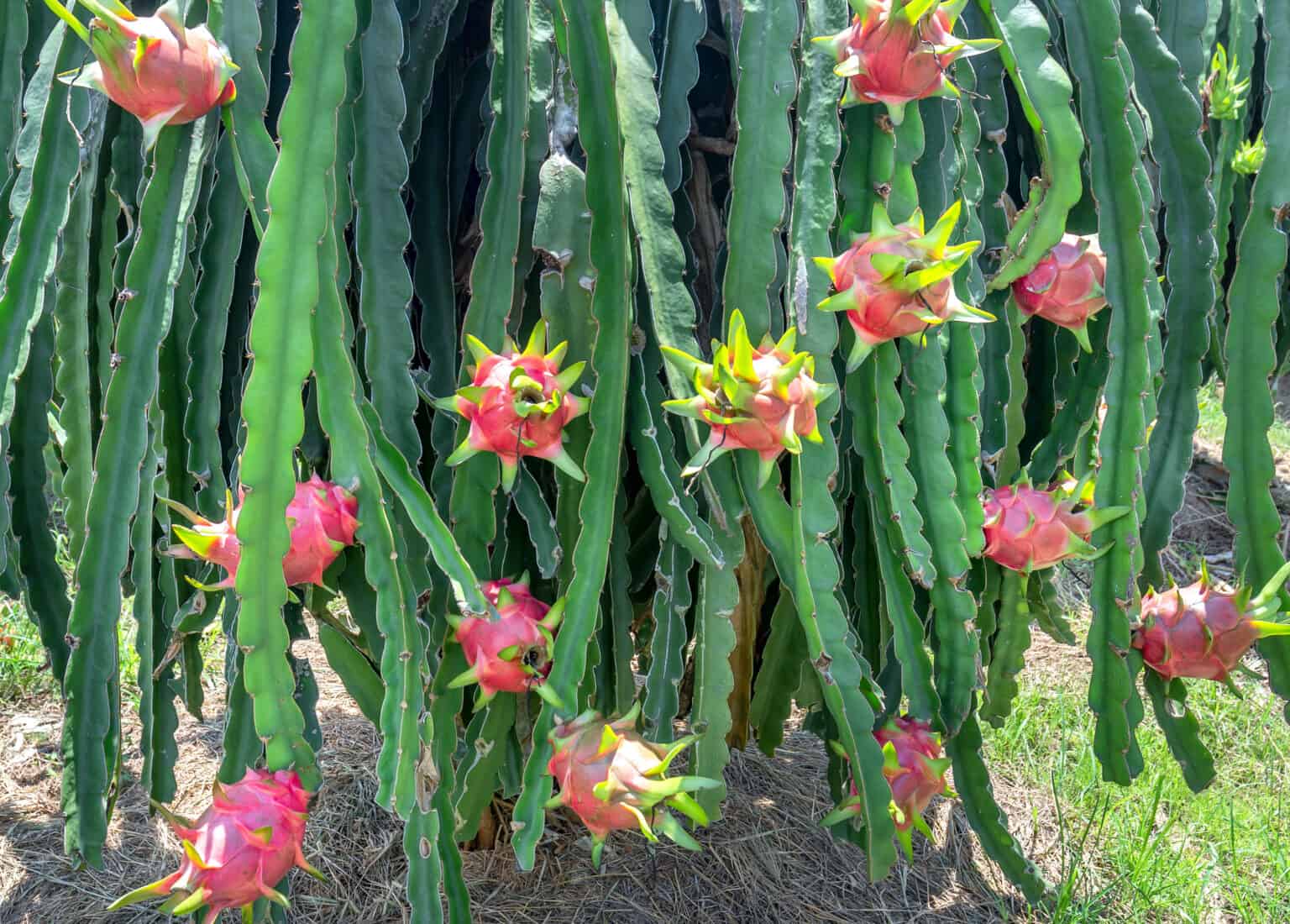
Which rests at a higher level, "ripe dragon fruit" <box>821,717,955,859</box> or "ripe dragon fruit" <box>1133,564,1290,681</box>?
"ripe dragon fruit" <box>1133,564,1290,681</box>

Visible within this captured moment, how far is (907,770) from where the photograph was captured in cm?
99

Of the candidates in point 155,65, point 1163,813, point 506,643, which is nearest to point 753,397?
point 506,643

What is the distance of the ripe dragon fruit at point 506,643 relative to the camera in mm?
896

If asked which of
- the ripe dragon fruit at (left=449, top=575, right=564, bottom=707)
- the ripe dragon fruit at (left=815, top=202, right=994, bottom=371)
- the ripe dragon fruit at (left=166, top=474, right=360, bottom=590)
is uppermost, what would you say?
the ripe dragon fruit at (left=815, top=202, right=994, bottom=371)

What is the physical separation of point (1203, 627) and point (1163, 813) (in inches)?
45.1

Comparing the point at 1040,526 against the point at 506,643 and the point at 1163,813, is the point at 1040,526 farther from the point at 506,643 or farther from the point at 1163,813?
the point at 1163,813

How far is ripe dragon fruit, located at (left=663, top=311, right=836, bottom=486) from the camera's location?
0.81 meters

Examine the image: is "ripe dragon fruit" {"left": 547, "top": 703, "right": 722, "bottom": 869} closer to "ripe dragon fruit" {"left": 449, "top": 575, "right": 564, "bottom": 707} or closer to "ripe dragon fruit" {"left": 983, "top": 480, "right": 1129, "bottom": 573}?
"ripe dragon fruit" {"left": 449, "top": 575, "right": 564, "bottom": 707}

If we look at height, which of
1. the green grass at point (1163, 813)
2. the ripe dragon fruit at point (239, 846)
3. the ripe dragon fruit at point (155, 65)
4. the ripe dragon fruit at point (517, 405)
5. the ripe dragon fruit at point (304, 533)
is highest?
the ripe dragon fruit at point (155, 65)

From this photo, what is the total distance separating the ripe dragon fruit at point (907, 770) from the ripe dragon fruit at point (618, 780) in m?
0.21

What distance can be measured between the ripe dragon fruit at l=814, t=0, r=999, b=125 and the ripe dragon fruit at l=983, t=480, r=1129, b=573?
1.24ft

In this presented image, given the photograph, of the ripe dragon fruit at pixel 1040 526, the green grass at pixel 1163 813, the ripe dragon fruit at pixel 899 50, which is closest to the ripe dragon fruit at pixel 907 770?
the ripe dragon fruit at pixel 1040 526

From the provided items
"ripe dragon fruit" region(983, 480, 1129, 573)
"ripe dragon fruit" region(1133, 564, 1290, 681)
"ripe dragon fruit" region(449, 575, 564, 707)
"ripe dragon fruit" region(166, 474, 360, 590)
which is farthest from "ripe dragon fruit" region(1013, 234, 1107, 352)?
"ripe dragon fruit" region(166, 474, 360, 590)

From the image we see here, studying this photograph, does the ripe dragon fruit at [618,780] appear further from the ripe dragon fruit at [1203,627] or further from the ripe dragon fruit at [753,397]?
the ripe dragon fruit at [1203,627]
